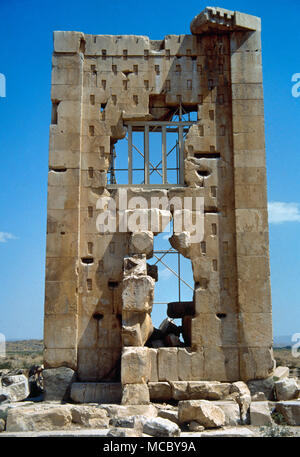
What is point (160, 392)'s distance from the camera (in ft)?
43.2

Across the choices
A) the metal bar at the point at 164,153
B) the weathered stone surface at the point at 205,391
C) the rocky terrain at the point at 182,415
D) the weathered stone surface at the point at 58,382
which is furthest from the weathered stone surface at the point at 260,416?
the metal bar at the point at 164,153

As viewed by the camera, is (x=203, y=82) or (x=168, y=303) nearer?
(x=203, y=82)

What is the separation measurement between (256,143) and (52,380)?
7791mm

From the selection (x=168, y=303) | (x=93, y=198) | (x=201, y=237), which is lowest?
(x=168, y=303)

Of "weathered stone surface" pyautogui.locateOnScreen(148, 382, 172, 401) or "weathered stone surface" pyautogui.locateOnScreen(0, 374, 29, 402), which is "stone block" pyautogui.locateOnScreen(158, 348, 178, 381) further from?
"weathered stone surface" pyautogui.locateOnScreen(0, 374, 29, 402)

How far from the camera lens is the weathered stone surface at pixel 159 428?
30.7 ft

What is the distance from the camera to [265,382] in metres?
13.6

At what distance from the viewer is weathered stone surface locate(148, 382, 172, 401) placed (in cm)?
1317

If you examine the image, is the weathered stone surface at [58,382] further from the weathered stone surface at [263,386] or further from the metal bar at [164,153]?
the metal bar at [164,153]

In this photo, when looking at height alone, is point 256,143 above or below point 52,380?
above

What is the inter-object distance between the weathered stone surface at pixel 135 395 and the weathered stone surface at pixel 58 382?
6.59 ft
